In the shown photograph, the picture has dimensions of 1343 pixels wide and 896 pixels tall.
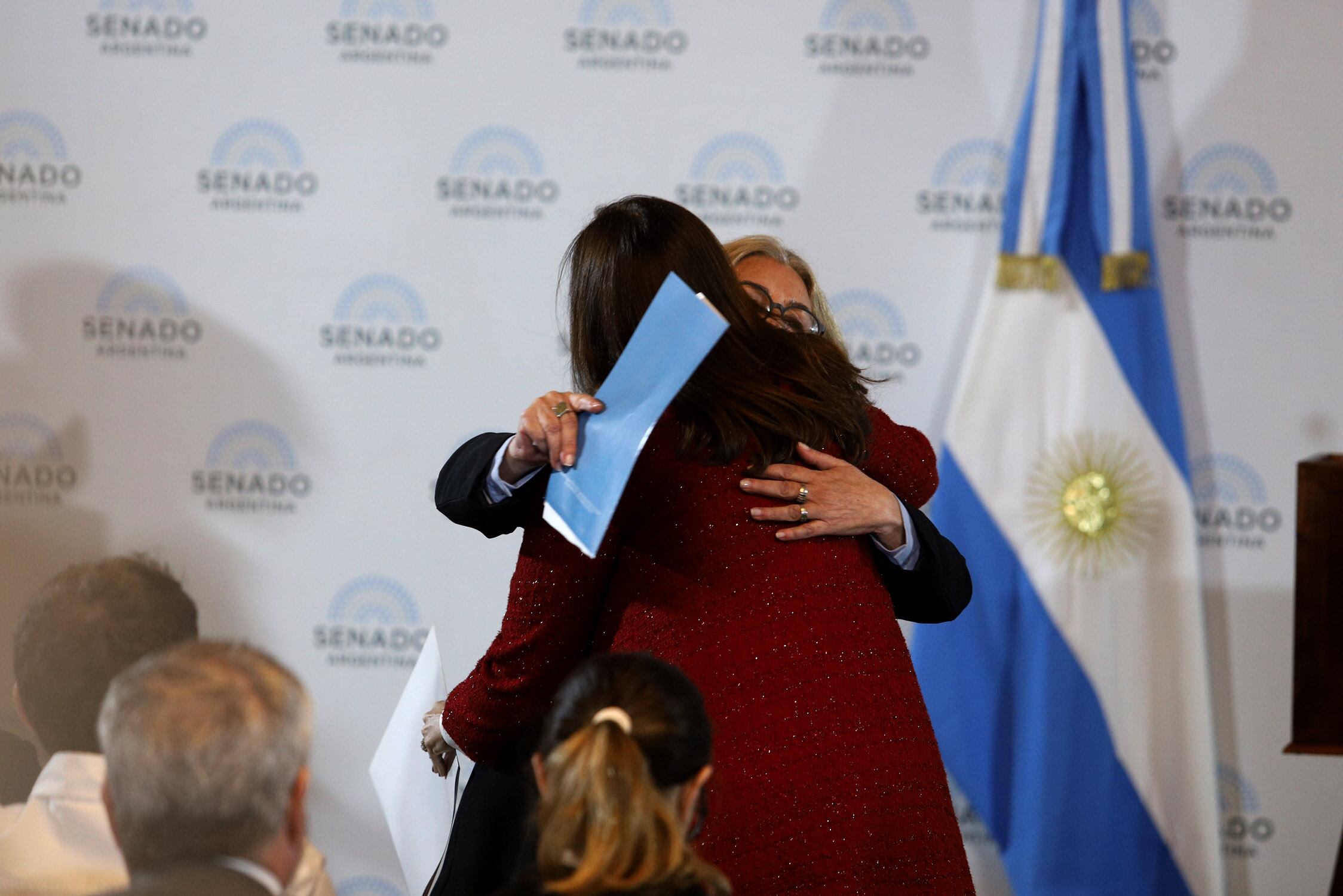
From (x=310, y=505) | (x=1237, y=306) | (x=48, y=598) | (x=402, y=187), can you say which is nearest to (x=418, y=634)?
(x=310, y=505)

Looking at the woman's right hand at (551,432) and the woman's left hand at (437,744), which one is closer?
the woman's right hand at (551,432)

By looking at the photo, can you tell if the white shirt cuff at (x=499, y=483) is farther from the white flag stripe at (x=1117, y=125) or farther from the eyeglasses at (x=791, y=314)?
the white flag stripe at (x=1117, y=125)

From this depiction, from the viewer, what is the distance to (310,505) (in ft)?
10.5

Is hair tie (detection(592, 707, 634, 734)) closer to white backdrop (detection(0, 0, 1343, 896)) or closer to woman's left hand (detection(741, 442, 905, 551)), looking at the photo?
woman's left hand (detection(741, 442, 905, 551))

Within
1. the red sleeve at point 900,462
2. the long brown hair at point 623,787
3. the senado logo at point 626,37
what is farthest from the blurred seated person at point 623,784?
the senado logo at point 626,37

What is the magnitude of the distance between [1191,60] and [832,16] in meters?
0.93

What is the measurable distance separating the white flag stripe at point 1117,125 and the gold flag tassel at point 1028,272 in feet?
0.46

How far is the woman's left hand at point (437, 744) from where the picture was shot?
1621 mm

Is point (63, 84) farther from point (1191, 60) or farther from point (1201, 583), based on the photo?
point (1201, 583)

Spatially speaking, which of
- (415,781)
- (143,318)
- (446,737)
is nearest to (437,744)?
(446,737)

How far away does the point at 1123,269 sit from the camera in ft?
9.61

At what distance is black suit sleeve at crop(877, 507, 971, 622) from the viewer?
1.63 meters

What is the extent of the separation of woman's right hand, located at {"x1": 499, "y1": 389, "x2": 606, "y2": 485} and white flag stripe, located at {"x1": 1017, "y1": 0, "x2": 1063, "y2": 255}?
1944 mm

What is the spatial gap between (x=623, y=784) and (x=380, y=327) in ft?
7.30
